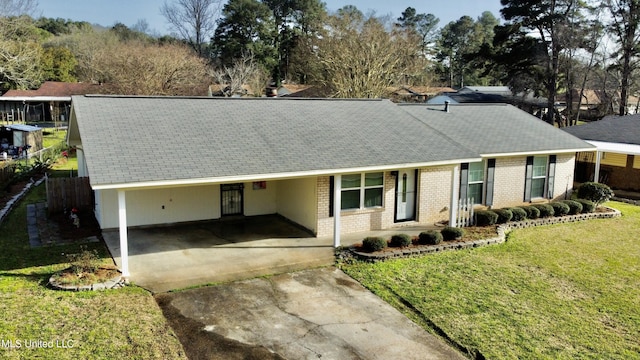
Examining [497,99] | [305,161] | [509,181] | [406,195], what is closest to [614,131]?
[509,181]

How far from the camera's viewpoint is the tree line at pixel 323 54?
38.2 meters

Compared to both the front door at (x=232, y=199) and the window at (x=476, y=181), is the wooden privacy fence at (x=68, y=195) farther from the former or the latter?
the window at (x=476, y=181)

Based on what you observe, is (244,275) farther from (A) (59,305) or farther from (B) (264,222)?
(B) (264,222)

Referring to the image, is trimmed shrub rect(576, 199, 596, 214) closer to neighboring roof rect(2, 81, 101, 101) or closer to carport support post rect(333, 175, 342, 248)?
carport support post rect(333, 175, 342, 248)

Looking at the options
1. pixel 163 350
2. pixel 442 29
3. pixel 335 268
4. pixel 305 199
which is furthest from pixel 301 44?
pixel 163 350

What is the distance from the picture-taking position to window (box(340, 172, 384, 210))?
14859 mm

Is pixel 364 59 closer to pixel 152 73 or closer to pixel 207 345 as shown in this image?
pixel 152 73

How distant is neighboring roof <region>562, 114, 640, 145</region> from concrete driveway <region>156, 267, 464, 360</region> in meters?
20.2

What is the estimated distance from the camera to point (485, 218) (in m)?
16.1

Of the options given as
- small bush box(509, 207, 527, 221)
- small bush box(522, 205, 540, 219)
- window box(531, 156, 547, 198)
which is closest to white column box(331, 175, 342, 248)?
small bush box(509, 207, 527, 221)

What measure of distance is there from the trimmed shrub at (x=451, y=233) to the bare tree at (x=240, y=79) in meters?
33.7

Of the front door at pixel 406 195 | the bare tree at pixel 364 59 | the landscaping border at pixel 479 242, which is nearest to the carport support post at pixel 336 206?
the landscaping border at pixel 479 242

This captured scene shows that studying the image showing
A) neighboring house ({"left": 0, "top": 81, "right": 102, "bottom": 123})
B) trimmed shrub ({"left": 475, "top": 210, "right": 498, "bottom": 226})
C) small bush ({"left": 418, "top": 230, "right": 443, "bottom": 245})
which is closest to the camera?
small bush ({"left": 418, "top": 230, "right": 443, "bottom": 245})

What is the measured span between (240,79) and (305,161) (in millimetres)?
35702
